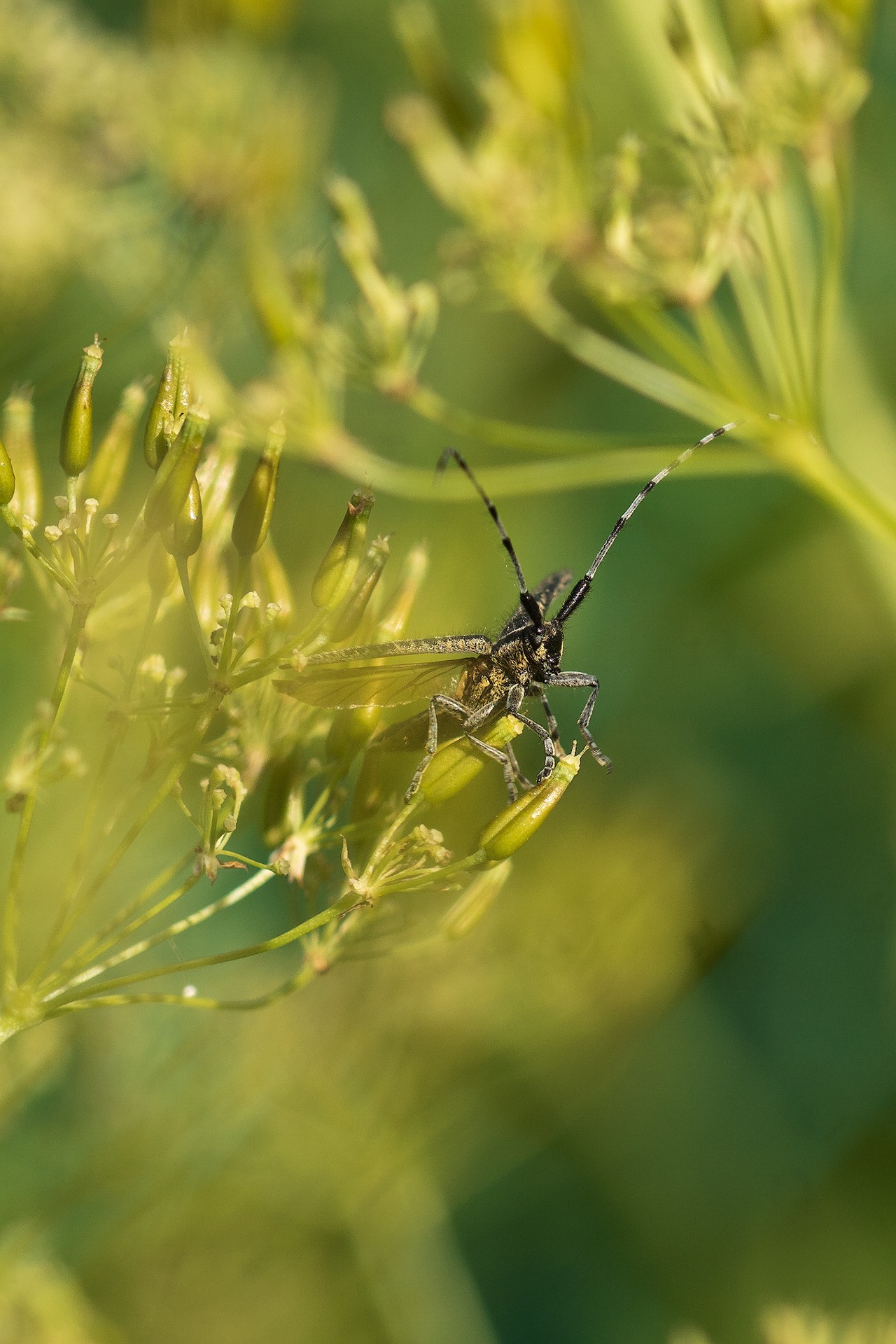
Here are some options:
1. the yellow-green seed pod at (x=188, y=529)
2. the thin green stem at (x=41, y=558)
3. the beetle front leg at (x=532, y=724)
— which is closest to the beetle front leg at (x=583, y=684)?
the beetle front leg at (x=532, y=724)

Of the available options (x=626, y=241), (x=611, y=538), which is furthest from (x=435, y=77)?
(x=611, y=538)

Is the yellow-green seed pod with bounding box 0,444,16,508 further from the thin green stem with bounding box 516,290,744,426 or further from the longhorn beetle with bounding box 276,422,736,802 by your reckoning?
the thin green stem with bounding box 516,290,744,426

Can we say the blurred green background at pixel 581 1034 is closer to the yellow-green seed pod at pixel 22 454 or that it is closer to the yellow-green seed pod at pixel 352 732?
the yellow-green seed pod at pixel 22 454

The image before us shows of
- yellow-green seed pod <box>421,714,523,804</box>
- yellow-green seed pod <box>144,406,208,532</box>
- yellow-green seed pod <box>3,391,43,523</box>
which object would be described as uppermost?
yellow-green seed pod <box>3,391,43,523</box>

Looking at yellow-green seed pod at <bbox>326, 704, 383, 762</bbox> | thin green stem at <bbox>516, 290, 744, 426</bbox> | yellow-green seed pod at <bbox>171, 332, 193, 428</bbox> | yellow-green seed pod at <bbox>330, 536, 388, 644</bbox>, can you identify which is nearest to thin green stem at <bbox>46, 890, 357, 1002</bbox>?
yellow-green seed pod at <bbox>326, 704, 383, 762</bbox>

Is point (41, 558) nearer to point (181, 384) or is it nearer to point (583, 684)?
point (181, 384)

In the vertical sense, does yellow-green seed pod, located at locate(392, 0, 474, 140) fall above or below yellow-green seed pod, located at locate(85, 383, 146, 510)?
above
